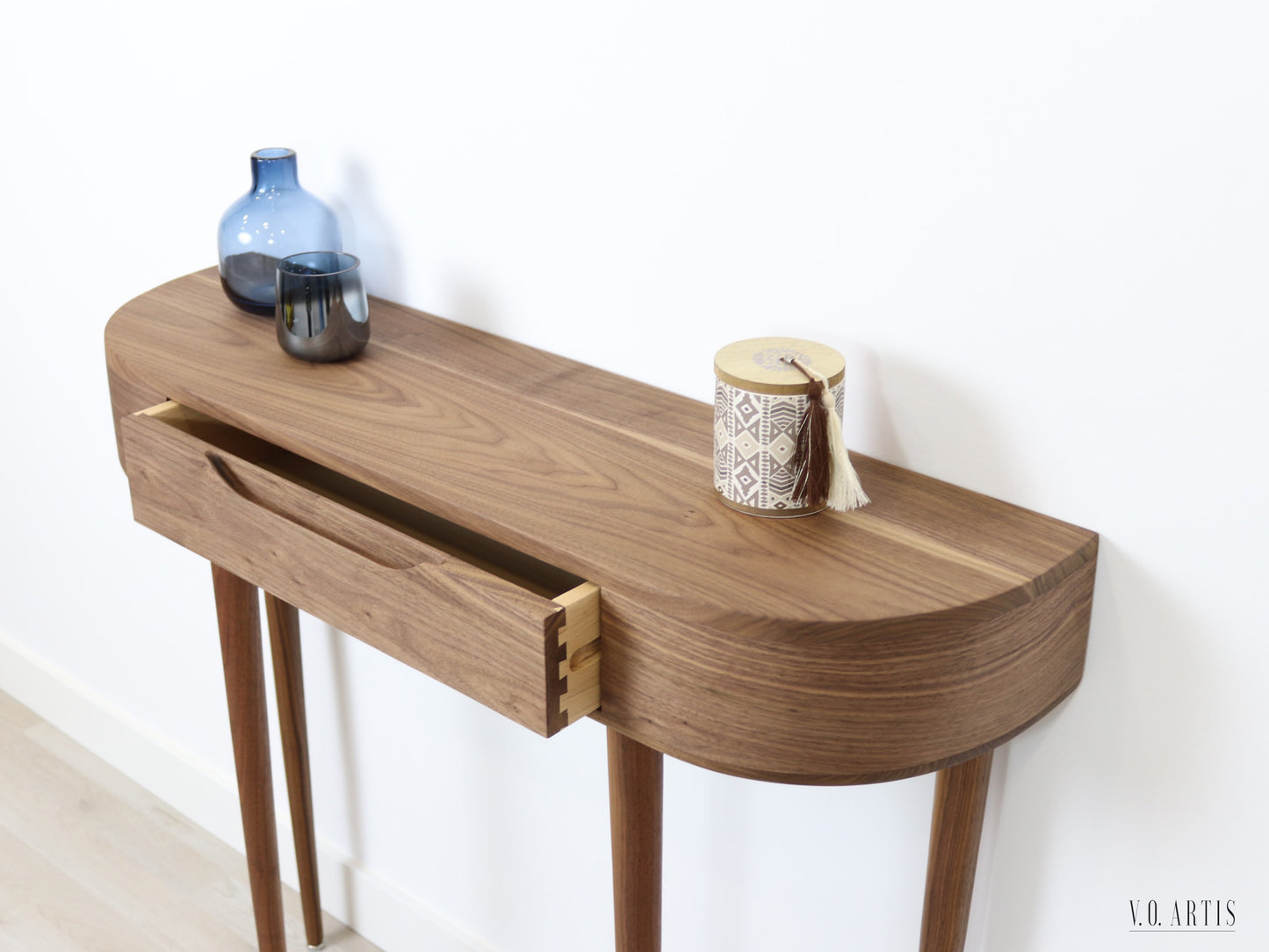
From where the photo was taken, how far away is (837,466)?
85cm

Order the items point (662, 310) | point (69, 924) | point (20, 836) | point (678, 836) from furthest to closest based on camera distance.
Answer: point (20, 836) → point (69, 924) → point (678, 836) → point (662, 310)

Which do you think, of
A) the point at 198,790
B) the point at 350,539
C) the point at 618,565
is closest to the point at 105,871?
the point at 198,790

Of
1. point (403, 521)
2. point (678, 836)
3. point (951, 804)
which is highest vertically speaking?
point (403, 521)

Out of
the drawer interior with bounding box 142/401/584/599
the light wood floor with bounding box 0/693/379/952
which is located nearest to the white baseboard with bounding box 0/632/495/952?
the light wood floor with bounding box 0/693/379/952

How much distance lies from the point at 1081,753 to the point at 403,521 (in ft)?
1.87

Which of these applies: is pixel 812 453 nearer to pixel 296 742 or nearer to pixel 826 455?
pixel 826 455

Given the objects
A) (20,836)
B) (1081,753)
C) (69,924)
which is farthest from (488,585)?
(20,836)

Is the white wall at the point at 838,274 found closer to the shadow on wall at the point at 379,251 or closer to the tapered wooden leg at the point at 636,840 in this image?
the shadow on wall at the point at 379,251

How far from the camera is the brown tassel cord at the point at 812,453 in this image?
830 millimetres

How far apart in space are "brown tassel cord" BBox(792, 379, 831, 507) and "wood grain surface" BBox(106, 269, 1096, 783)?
0.02 m

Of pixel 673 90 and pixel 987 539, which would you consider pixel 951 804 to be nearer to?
pixel 987 539

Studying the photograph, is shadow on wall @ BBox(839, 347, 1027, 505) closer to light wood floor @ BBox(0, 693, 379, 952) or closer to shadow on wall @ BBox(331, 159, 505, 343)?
shadow on wall @ BBox(331, 159, 505, 343)

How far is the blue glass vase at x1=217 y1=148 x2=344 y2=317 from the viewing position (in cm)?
117

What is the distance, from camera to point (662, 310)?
1.03 meters
